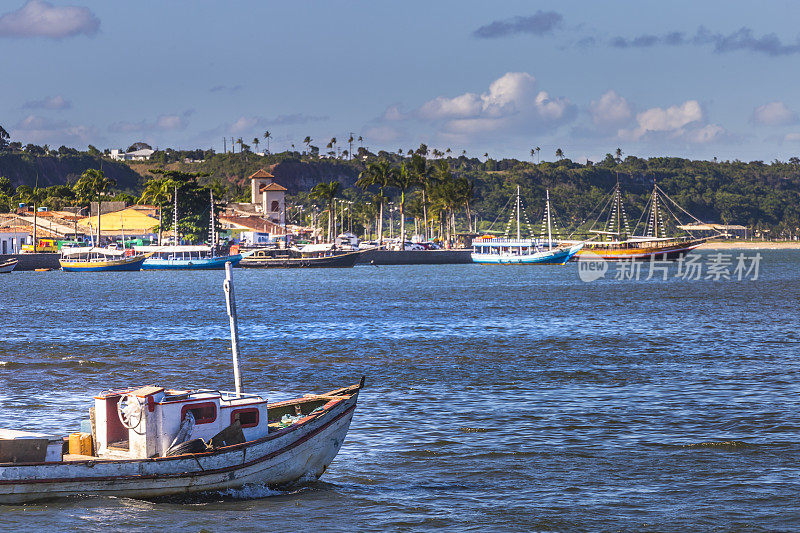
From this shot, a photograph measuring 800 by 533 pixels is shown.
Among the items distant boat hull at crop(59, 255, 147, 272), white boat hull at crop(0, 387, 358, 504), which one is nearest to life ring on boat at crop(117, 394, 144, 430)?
white boat hull at crop(0, 387, 358, 504)

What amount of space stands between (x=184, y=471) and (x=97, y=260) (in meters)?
156

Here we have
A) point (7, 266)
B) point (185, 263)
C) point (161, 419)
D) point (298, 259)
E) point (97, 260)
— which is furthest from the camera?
point (298, 259)

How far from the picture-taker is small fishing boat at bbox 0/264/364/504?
63.1 feet

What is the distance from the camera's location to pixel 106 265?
166125 millimetres

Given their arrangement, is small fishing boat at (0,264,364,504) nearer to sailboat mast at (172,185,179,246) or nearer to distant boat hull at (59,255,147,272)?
distant boat hull at (59,255,147,272)

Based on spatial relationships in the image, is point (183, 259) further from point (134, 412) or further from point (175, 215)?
point (134, 412)

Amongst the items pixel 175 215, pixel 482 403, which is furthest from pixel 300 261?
pixel 482 403

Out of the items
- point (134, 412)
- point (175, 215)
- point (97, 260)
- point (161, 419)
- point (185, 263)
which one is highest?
point (175, 215)

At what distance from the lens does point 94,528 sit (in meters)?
19.1

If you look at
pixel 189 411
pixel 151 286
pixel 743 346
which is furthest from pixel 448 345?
pixel 151 286

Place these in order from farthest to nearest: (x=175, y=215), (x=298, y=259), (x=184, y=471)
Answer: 1. (x=298, y=259)
2. (x=175, y=215)
3. (x=184, y=471)

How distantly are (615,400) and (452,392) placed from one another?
5.75 meters

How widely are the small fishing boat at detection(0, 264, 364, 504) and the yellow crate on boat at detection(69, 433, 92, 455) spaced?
0.02m

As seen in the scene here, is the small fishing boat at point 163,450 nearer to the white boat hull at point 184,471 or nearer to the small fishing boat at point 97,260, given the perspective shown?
the white boat hull at point 184,471
